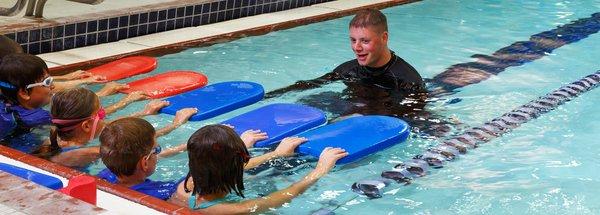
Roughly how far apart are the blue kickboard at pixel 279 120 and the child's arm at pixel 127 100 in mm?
753

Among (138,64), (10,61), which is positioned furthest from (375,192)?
(138,64)

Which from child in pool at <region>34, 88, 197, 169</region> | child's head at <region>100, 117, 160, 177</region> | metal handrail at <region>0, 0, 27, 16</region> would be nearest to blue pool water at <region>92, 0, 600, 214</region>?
child in pool at <region>34, 88, 197, 169</region>

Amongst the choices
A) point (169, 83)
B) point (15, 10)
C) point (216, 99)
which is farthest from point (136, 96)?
point (15, 10)

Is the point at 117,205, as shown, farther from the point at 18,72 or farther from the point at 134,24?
the point at 134,24

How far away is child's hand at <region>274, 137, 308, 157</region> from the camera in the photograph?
468 centimetres

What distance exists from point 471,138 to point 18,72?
2.39 metres

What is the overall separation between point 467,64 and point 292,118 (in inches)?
98.3

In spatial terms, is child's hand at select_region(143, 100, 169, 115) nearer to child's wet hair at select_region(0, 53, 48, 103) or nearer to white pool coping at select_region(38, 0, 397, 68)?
child's wet hair at select_region(0, 53, 48, 103)

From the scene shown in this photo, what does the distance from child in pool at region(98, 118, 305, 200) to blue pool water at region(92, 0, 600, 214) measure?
0.52 metres

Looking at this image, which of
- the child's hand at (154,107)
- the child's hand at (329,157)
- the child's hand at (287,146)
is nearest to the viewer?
the child's hand at (329,157)

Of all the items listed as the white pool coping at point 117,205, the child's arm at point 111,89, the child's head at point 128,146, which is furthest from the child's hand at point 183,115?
the white pool coping at point 117,205

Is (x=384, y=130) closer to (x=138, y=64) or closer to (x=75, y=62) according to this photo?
(x=138, y=64)

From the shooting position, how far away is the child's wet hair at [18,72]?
15.1ft

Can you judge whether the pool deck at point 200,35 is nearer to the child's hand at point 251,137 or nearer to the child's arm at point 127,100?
the child's arm at point 127,100
